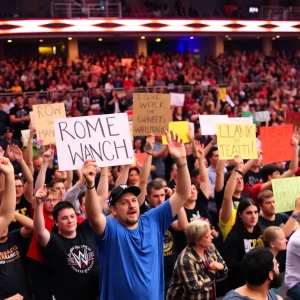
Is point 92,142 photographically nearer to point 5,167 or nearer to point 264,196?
point 5,167

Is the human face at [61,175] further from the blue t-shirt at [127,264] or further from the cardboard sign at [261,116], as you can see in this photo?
the cardboard sign at [261,116]

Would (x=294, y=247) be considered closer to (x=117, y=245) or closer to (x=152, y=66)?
(x=117, y=245)

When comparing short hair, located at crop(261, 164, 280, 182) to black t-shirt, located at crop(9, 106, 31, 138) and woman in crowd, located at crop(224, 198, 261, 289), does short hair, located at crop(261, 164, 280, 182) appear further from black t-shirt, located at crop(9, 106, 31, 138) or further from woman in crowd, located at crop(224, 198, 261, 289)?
black t-shirt, located at crop(9, 106, 31, 138)

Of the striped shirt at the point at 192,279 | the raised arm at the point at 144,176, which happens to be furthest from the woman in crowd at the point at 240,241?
the raised arm at the point at 144,176

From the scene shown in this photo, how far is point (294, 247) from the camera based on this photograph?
5.54 m

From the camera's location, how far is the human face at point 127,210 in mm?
4672

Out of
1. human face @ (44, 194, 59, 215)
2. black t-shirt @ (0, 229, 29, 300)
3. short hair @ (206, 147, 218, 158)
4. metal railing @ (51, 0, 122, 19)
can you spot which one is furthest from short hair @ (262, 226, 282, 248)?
metal railing @ (51, 0, 122, 19)

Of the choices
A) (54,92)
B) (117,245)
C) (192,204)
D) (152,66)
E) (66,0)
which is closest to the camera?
(117,245)

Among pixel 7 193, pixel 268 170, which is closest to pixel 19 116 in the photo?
pixel 268 170

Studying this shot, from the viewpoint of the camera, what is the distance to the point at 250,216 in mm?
6223

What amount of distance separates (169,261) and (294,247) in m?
1.20

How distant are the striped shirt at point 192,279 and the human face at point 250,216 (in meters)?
0.77

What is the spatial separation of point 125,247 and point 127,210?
25 centimetres

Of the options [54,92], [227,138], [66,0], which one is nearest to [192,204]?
[227,138]
